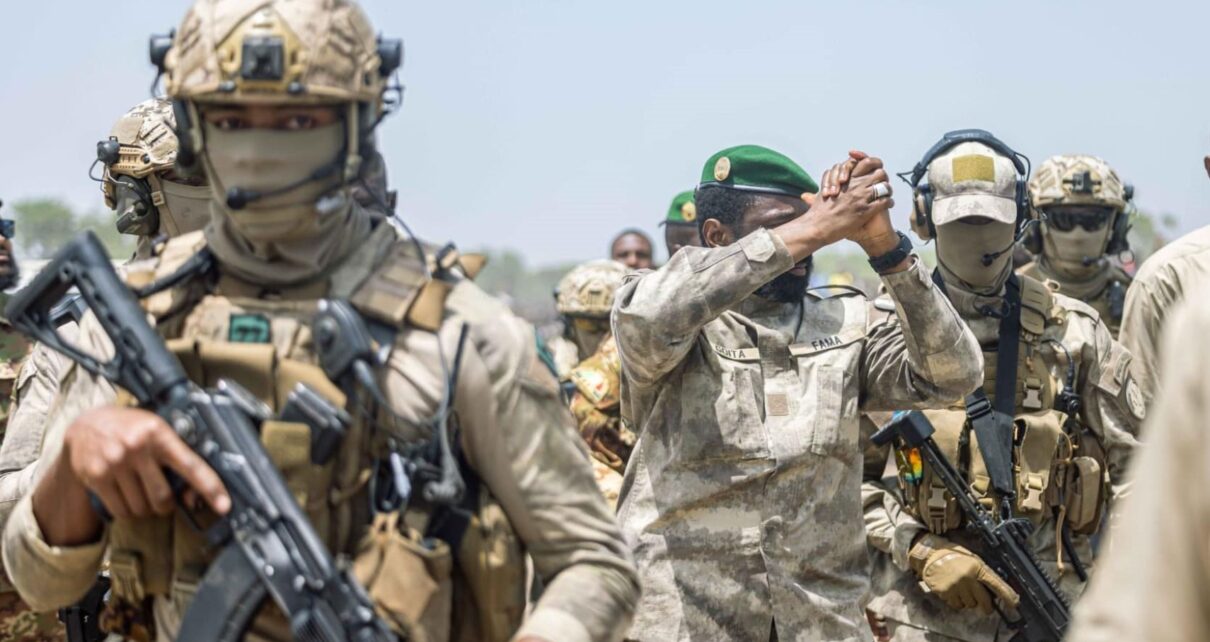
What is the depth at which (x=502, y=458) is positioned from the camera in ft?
10.5

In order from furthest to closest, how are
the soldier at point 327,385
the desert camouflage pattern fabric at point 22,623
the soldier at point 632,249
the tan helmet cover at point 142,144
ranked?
the soldier at point 632,249 → the desert camouflage pattern fabric at point 22,623 → the tan helmet cover at point 142,144 → the soldier at point 327,385

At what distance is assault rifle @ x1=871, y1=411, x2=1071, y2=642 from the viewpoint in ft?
19.5

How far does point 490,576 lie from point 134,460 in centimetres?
67

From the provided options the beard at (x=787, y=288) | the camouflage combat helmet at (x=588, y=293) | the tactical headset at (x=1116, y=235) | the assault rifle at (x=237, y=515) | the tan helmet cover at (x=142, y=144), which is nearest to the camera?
the assault rifle at (x=237, y=515)

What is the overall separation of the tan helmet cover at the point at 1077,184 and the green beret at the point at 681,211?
213cm

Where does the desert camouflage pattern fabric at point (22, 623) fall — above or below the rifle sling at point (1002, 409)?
below

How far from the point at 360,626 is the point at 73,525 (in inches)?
24.1

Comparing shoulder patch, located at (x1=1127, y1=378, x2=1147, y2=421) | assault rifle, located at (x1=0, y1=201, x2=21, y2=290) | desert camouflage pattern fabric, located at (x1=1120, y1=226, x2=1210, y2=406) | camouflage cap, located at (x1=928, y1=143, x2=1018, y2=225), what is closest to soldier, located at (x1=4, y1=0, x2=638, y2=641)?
camouflage cap, located at (x1=928, y1=143, x2=1018, y2=225)

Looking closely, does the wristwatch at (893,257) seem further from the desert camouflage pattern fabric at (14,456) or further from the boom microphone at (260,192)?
the desert camouflage pattern fabric at (14,456)

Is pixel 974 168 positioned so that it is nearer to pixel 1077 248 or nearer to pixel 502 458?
pixel 1077 248

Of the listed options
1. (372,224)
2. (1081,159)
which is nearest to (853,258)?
(1081,159)

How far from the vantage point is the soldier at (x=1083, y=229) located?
30.5 ft

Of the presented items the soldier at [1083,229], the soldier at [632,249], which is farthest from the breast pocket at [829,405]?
the soldier at [632,249]

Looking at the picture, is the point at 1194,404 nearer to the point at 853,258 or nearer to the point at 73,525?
the point at 73,525
